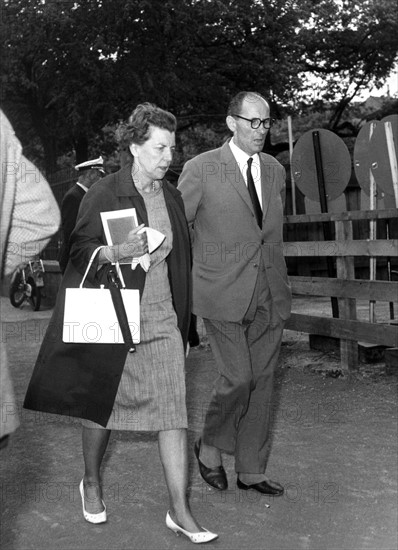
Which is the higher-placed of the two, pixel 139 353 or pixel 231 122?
pixel 231 122

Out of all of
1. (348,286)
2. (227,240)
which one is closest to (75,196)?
(348,286)

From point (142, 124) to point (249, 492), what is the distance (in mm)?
2083

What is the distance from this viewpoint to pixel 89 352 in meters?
4.53

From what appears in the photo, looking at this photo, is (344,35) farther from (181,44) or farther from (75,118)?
(75,118)

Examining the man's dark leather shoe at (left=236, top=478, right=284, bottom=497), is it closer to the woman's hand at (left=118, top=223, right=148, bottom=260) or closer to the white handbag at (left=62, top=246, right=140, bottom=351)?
the white handbag at (left=62, top=246, right=140, bottom=351)

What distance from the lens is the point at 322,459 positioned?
5922 mm

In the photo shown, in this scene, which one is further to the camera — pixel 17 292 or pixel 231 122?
pixel 17 292

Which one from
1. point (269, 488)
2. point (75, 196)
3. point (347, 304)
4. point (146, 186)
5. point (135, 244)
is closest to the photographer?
point (135, 244)

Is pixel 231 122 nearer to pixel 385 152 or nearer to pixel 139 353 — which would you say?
pixel 139 353

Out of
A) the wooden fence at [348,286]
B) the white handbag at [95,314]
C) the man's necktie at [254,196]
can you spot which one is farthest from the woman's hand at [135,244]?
the wooden fence at [348,286]

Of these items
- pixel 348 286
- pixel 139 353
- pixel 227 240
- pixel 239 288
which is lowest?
pixel 348 286

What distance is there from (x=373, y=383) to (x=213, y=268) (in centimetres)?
341

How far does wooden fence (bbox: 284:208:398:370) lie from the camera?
26.8 feet

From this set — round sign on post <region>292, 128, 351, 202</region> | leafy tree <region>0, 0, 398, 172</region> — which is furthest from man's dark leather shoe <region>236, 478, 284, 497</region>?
leafy tree <region>0, 0, 398, 172</region>
